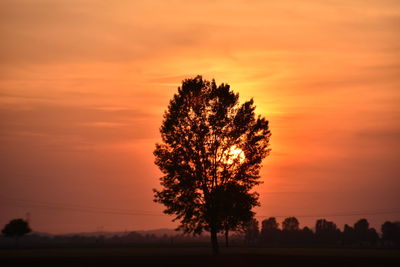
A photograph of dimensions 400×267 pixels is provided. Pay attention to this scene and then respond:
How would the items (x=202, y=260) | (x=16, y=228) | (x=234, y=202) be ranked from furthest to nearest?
(x=16, y=228) → (x=234, y=202) → (x=202, y=260)

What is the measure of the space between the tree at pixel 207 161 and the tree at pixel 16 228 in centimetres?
14297

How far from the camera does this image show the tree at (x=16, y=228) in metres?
194

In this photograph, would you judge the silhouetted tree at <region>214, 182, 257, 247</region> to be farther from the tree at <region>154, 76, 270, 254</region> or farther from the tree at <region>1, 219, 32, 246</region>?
the tree at <region>1, 219, 32, 246</region>

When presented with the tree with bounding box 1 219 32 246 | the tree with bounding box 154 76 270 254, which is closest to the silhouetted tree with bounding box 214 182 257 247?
the tree with bounding box 154 76 270 254

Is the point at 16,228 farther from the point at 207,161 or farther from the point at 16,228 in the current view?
the point at 207,161

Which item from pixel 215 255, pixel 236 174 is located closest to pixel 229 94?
pixel 236 174

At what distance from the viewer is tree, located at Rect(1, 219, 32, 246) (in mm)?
193762

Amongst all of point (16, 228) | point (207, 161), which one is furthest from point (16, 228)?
point (207, 161)

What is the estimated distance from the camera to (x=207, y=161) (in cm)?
6450

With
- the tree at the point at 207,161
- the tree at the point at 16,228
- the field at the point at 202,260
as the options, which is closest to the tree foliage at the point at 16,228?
the tree at the point at 16,228

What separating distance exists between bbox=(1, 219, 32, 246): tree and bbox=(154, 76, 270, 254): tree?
142972 millimetres

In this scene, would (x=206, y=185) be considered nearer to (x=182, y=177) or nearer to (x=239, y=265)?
(x=182, y=177)

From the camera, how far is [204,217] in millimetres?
64812

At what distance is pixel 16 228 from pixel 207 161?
14757 centimetres
